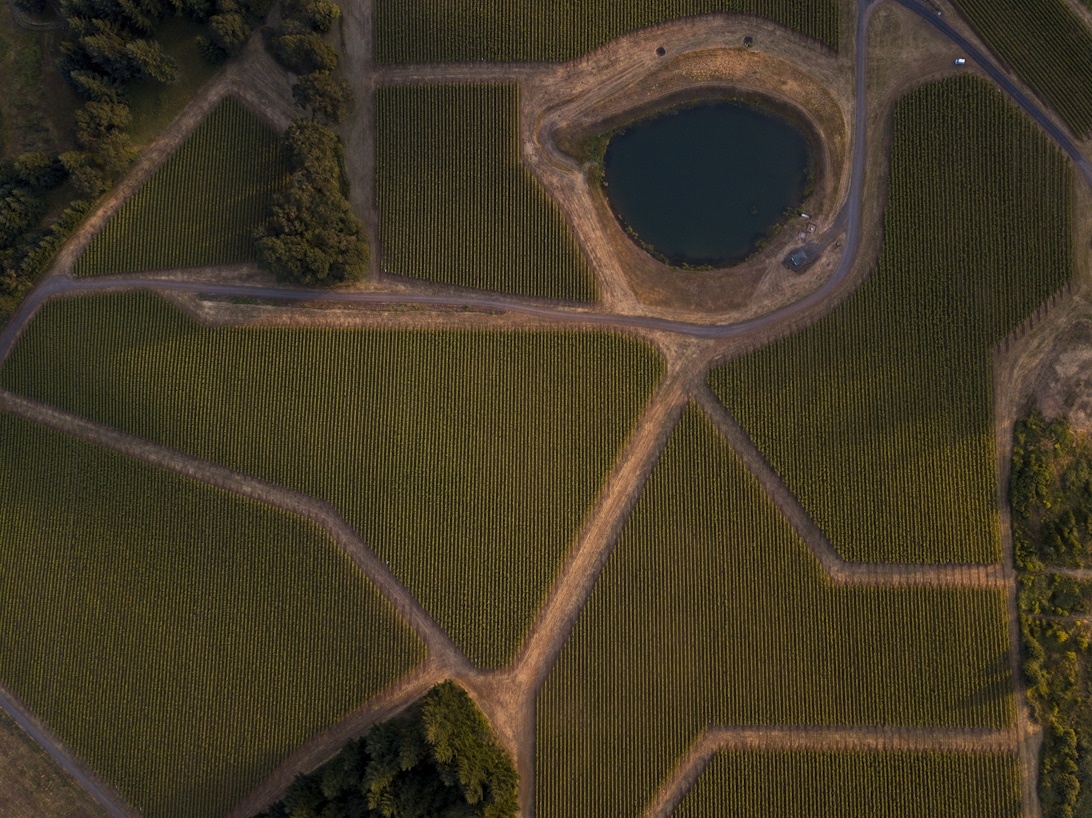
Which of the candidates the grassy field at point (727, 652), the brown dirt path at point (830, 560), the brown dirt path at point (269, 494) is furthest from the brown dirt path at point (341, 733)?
the brown dirt path at point (830, 560)

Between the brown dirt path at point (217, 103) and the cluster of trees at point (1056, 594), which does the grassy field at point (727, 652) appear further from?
the brown dirt path at point (217, 103)

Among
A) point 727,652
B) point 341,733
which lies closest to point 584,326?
point 727,652

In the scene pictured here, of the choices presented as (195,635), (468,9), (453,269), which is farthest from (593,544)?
(468,9)

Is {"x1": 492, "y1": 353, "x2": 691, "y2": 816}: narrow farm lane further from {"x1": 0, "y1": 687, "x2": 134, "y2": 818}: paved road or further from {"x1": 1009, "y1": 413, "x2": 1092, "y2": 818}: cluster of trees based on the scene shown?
{"x1": 0, "y1": 687, "x2": 134, "y2": 818}: paved road

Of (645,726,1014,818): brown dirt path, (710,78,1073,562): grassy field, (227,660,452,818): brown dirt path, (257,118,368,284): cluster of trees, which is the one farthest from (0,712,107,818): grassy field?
(710,78,1073,562): grassy field

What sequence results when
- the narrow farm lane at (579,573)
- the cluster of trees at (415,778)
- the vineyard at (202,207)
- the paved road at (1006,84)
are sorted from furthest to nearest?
the vineyard at (202,207)
the paved road at (1006,84)
the narrow farm lane at (579,573)
the cluster of trees at (415,778)

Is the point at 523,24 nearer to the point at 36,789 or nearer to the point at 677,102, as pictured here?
the point at 677,102
